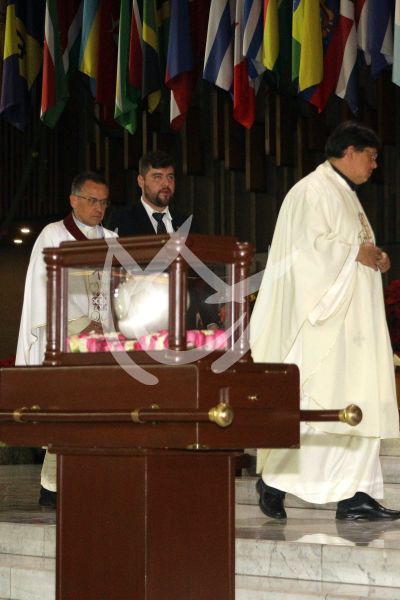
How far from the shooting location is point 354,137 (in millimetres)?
5402


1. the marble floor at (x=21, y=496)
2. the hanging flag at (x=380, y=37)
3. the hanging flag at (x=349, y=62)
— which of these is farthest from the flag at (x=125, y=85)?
the marble floor at (x=21, y=496)

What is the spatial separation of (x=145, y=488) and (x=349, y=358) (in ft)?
8.21

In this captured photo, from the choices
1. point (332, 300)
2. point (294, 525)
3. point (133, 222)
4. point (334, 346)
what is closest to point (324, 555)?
point (294, 525)

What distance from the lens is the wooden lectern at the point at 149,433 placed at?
9.49ft

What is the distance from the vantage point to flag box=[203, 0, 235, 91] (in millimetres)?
9305

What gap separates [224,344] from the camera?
3.00m

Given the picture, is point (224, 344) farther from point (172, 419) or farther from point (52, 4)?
point (52, 4)

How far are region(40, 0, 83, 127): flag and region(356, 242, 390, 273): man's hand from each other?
5614mm

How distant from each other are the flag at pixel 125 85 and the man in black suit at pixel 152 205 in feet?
13.5

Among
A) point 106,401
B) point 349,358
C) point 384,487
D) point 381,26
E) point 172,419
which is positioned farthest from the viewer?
point 381,26

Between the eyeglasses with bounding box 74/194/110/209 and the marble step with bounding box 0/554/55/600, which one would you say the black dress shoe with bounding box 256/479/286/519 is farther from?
the eyeglasses with bounding box 74/194/110/209

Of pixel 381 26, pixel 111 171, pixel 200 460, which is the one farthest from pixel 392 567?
pixel 111 171

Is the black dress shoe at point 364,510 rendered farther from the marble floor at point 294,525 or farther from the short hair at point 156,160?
the short hair at point 156,160

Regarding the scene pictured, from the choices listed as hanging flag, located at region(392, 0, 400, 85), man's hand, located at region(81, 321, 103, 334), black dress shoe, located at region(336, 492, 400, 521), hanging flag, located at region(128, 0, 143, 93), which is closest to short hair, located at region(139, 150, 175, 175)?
black dress shoe, located at region(336, 492, 400, 521)
